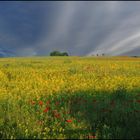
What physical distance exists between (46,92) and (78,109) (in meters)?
2.44

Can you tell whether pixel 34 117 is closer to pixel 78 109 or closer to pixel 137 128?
pixel 78 109

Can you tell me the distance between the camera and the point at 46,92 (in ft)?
37.7

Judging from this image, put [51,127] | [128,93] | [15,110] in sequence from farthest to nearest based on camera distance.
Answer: [128,93], [15,110], [51,127]

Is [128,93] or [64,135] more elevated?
[128,93]

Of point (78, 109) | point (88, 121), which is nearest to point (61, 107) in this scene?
point (78, 109)

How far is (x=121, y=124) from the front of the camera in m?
8.27

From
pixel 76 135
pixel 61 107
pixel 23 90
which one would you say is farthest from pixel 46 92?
pixel 76 135

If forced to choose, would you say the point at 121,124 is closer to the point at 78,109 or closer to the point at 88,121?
the point at 88,121

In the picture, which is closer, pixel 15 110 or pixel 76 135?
pixel 76 135

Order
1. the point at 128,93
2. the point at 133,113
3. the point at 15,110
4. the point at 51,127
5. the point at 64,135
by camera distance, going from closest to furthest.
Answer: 1. the point at 64,135
2. the point at 51,127
3. the point at 133,113
4. the point at 15,110
5. the point at 128,93

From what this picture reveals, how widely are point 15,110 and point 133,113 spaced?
3.34 meters

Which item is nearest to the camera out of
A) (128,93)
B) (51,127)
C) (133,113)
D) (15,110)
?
(51,127)

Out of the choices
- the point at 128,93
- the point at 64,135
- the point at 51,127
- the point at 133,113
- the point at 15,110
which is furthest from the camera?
the point at 128,93

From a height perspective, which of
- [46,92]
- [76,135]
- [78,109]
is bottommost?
[76,135]
